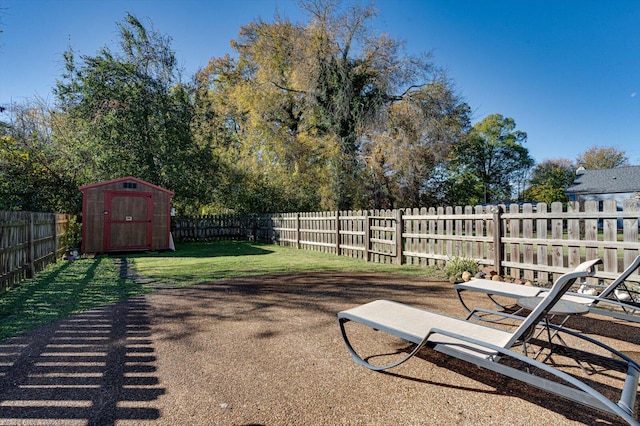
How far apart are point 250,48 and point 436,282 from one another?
21.0 metres

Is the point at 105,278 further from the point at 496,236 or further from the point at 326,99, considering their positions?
the point at 326,99

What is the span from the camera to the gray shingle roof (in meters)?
29.2

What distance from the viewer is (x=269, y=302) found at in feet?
16.3

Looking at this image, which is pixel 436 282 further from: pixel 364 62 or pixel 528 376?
pixel 364 62

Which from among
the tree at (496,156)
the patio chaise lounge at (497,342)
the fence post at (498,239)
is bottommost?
the patio chaise lounge at (497,342)

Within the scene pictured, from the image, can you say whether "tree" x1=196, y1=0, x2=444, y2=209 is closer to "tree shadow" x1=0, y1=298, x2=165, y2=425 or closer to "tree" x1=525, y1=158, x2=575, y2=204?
"tree shadow" x1=0, y1=298, x2=165, y2=425

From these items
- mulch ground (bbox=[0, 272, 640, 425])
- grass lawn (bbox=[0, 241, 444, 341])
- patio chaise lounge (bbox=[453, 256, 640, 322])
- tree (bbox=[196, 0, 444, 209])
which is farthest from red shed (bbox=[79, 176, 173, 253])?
patio chaise lounge (bbox=[453, 256, 640, 322])

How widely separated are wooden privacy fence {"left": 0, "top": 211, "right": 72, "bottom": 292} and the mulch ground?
9.16ft

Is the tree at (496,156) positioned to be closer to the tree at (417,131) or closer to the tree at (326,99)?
the tree at (417,131)

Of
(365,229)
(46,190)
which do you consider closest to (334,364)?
(365,229)

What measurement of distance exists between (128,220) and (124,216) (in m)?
0.20

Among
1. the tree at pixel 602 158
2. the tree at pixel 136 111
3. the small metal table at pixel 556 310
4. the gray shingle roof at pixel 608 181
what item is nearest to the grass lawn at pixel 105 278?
the small metal table at pixel 556 310

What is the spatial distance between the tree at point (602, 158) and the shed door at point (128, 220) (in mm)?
53417

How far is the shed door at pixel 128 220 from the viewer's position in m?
12.0
